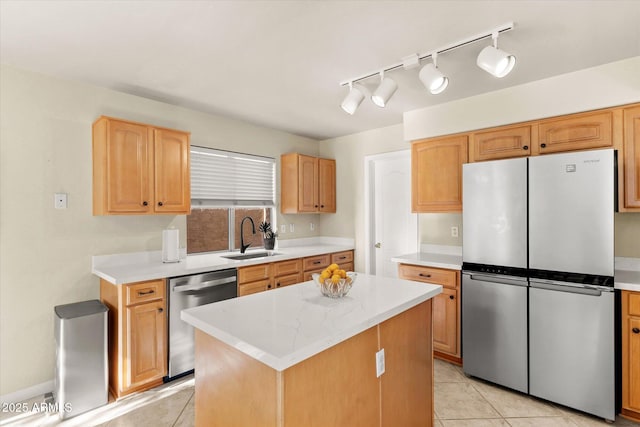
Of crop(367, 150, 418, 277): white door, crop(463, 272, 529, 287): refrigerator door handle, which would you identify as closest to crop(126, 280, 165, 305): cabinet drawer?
crop(463, 272, 529, 287): refrigerator door handle

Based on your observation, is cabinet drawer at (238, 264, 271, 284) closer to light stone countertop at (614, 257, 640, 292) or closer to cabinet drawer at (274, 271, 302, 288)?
cabinet drawer at (274, 271, 302, 288)

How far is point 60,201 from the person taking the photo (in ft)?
8.92

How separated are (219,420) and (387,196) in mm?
3439

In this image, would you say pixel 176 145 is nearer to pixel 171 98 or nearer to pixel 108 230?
pixel 171 98

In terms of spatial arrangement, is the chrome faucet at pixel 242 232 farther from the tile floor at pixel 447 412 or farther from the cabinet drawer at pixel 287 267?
the tile floor at pixel 447 412

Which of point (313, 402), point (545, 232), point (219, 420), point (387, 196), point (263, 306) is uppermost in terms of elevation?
point (387, 196)

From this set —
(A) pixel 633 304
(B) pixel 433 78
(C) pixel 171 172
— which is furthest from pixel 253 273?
(A) pixel 633 304

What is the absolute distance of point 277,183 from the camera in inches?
177

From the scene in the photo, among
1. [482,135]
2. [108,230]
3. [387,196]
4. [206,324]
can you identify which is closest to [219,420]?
[206,324]

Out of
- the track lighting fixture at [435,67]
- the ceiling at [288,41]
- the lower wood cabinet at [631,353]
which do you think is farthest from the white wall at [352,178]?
the lower wood cabinet at [631,353]

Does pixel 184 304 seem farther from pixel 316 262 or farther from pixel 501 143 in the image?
pixel 501 143

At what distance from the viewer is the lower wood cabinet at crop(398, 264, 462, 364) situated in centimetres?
303

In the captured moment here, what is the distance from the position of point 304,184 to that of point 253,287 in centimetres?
165

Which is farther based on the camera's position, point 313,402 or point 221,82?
point 221,82
